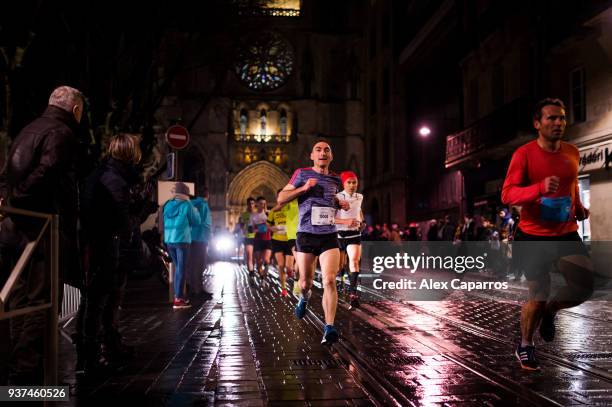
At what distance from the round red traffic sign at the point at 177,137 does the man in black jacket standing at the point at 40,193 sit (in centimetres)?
760

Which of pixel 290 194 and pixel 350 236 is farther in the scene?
pixel 350 236

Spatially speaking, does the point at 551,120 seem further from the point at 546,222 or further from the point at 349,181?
the point at 349,181

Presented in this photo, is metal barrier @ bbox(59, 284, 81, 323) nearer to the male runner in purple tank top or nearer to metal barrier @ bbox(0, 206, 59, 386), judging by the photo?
the male runner in purple tank top

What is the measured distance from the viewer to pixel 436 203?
35.5m

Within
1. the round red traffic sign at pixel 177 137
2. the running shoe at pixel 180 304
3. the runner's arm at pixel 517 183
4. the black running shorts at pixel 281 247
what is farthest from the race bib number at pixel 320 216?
the black running shorts at pixel 281 247

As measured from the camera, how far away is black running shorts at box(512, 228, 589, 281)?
5.37 metres

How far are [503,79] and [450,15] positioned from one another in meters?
6.66

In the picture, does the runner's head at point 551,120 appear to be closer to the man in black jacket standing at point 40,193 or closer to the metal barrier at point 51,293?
the man in black jacket standing at point 40,193

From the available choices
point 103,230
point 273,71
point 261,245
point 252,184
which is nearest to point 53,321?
point 103,230

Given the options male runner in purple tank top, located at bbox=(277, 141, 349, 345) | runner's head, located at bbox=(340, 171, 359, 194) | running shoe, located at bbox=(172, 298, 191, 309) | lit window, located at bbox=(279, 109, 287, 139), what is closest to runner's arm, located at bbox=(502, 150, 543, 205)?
male runner in purple tank top, located at bbox=(277, 141, 349, 345)

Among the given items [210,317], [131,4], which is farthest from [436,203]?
[210,317]

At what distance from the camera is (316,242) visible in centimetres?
702

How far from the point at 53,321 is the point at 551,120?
381 centimetres

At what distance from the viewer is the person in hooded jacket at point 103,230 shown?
555 cm
